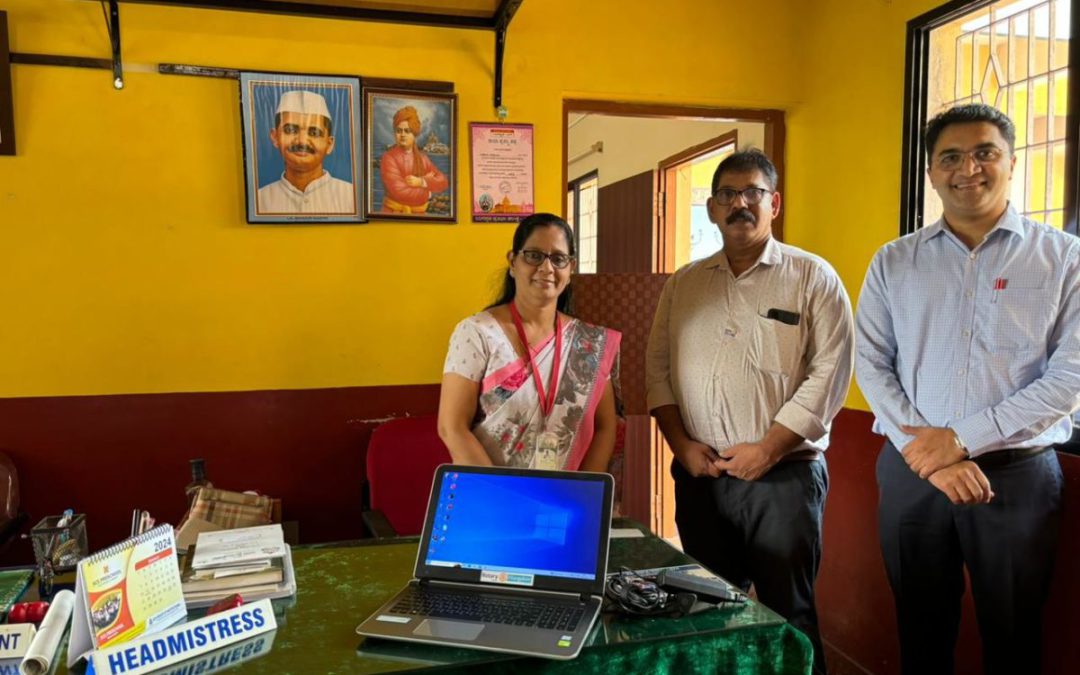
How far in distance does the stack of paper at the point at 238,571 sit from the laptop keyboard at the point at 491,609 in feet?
0.82

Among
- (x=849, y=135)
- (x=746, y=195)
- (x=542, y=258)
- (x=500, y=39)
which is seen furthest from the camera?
(x=849, y=135)

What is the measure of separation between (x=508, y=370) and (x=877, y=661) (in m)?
1.72

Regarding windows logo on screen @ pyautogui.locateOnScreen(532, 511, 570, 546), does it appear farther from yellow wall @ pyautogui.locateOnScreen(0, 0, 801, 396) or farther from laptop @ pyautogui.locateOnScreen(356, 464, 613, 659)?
yellow wall @ pyautogui.locateOnScreen(0, 0, 801, 396)

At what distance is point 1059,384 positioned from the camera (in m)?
1.61

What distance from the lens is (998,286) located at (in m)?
1.73

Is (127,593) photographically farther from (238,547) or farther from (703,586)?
(703,586)

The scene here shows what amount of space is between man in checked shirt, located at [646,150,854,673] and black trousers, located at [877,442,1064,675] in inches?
8.1

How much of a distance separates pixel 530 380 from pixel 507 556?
596mm

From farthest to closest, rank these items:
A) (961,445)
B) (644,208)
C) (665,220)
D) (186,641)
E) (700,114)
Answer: (644,208)
(665,220)
(700,114)
(961,445)
(186,641)

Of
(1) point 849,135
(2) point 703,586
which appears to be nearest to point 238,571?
(2) point 703,586

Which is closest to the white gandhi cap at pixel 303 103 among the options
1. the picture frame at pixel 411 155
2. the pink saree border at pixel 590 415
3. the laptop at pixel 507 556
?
the picture frame at pixel 411 155

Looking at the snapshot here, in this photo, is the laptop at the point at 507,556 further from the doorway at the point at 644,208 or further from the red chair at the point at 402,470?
the doorway at the point at 644,208

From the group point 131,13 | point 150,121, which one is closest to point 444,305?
point 150,121

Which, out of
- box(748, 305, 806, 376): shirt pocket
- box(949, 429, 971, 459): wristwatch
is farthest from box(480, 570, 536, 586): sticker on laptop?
box(949, 429, 971, 459): wristwatch
